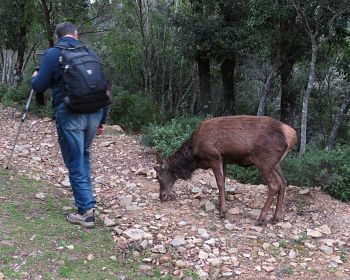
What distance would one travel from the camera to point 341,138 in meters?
17.2

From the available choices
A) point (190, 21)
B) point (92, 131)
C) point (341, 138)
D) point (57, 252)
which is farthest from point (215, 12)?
point (57, 252)

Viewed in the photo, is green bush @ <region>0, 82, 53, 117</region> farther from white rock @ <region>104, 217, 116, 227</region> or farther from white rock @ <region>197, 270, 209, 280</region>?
white rock @ <region>197, 270, 209, 280</region>

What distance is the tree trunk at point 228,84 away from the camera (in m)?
17.4

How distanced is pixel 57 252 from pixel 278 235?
2720 mm

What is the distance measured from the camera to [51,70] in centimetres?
543

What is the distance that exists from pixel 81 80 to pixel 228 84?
12970 millimetres

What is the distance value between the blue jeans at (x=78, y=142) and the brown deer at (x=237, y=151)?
5.03ft

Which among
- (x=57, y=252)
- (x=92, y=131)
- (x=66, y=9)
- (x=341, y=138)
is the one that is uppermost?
(x=66, y=9)

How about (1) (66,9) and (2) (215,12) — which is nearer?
(1) (66,9)

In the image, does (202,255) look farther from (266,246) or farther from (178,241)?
(266,246)

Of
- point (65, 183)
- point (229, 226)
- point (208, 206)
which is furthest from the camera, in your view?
point (65, 183)

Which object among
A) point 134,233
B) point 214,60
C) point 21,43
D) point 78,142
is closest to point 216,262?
point 134,233

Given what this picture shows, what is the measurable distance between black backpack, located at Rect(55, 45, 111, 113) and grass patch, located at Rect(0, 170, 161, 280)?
1.46m

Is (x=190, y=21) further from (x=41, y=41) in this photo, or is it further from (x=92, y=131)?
(x=92, y=131)
